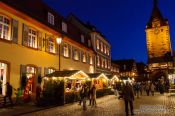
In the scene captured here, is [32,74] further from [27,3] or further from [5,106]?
[27,3]

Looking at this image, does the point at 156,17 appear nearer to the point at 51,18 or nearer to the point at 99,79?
the point at 99,79

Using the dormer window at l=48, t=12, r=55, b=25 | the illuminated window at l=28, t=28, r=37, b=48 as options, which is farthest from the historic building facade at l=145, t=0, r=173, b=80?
the illuminated window at l=28, t=28, r=37, b=48

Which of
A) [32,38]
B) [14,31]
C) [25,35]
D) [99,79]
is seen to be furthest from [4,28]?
[99,79]

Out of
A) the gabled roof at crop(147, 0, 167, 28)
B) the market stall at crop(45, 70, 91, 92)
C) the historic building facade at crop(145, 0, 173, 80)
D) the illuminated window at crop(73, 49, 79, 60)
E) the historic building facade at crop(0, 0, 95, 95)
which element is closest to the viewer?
the historic building facade at crop(0, 0, 95, 95)

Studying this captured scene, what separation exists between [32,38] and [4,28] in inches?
159

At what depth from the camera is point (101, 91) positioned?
101ft

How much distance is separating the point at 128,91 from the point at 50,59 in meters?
13.6

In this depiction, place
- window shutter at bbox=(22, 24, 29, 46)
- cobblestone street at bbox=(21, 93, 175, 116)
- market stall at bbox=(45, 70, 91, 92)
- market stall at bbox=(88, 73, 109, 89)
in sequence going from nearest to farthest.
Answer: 1. cobblestone street at bbox=(21, 93, 175, 116)
2. window shutter at bbox=(22, 24, 29, 46)
3. market stall at bbox=(45, 70, 91, 92)
4. market stall at bbox=(88, 73, 109, 89)

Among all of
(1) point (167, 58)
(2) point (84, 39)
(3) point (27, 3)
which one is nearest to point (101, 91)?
(2) point (84, 39)

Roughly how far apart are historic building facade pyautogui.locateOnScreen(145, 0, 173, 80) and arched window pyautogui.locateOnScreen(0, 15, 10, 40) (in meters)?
77.3

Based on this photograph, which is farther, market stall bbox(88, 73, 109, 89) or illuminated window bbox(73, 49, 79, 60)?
illuminated window bbox(73, 49, 79, 60)

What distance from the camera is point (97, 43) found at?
1725 inches

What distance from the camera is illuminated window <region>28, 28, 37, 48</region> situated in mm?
22328

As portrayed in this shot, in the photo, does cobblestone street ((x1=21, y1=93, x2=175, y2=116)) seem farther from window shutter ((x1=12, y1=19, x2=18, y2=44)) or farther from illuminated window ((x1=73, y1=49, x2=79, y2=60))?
illuminated window ((x1=73, y1=49, x2=79, y2=60))
